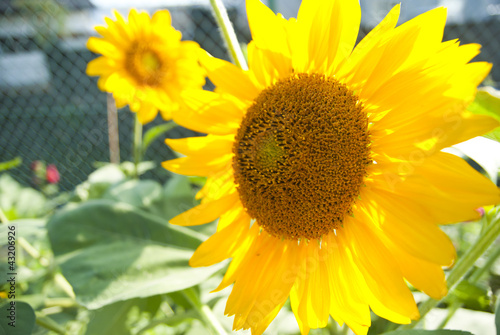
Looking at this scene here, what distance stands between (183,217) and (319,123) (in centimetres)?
20

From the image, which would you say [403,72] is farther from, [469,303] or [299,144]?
[469,303]

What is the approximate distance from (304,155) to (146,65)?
746 millimetres

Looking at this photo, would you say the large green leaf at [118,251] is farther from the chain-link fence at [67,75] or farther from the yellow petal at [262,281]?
the chain-link fence at [67,75]

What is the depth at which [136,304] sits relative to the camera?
0.62 m

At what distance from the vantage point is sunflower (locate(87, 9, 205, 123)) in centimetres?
97

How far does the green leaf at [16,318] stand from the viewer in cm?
46

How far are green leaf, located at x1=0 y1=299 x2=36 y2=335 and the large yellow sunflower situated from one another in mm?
212

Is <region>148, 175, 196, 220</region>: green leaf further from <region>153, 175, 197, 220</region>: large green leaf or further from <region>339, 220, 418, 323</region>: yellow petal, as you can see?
<region>339, 220, 418, 323</region>: yellow petal

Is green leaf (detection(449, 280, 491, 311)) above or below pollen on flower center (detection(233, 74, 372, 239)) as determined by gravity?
below

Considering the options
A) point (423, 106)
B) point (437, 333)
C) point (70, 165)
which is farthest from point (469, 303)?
point (70, 165)

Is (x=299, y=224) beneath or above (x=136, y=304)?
above

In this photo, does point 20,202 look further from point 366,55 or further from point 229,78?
point 366,55

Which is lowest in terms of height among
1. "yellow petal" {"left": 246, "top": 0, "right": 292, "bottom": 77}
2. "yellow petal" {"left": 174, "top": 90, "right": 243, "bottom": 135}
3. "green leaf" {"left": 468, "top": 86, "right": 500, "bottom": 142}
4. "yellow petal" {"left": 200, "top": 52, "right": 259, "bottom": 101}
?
"yellow petal" {"left": 174, "top": 90, "right": 243, "bottom": 135}

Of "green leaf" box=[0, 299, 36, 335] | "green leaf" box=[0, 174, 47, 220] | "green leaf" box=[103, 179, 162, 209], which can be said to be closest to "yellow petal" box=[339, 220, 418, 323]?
"green leaf" box=[0, 299, 36, 335]
